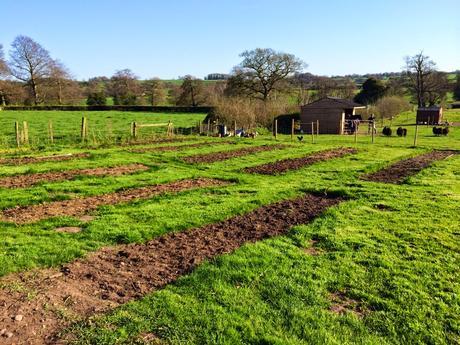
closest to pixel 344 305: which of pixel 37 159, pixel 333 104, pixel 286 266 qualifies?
pixel 286 266

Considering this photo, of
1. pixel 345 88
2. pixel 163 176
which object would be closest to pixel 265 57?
pixel 345 88

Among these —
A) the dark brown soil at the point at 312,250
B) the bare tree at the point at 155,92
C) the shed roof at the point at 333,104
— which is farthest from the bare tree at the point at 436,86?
the dark brown soil at the point at 312,250

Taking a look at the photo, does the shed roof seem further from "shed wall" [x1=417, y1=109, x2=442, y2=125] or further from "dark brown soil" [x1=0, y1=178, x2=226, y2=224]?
"dark brown soil" [x1=0, y1=178, x2=226, y2=224]

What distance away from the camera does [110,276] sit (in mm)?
6016

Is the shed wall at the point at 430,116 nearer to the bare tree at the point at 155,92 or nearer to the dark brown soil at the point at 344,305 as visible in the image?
the bare tree at the point at 155,92

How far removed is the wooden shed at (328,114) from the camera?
4444cm

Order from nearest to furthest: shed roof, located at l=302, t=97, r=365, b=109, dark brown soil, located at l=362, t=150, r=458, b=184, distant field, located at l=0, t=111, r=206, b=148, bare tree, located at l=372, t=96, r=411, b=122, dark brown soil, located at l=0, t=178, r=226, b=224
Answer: dark brown soil, located at l=0, t=178, r=226, b=224
dark brown soil, located at l=362, t=150, r=458, b=184
distant field, located at l=0, t=111, r=206, b=148
shed roof, located at l=302, t=97, r=365, b=109
bare tree, located at l=372, t=96, r=411, b=122

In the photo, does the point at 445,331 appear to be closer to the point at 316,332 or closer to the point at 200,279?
the point at 316,332

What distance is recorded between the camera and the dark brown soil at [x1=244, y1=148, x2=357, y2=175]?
16516 millimetres

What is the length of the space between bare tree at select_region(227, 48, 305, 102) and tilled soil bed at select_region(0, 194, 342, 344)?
184 feet

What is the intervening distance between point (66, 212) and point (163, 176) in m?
5.26

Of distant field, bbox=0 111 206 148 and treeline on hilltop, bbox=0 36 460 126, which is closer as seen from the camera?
distant field, bbox=0 111 206 148

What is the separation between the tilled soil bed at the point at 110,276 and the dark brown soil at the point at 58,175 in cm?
711

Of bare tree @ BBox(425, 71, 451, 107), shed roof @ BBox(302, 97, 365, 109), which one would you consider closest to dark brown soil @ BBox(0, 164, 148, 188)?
shed roof @ BBox(302, 97, 365, 109)
